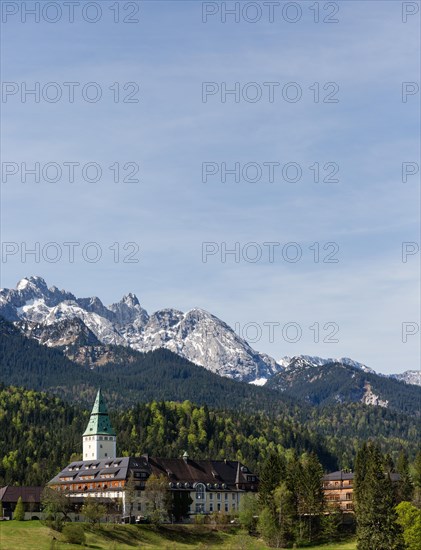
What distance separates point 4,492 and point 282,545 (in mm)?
51017

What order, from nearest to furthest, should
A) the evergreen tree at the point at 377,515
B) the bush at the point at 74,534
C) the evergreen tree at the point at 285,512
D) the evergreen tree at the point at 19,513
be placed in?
the bush at the point at 74,534
the evergreen tree at the point at 377,515
the evergreen tree at the point at 19,513
the evergreen tree at the point at 285,512

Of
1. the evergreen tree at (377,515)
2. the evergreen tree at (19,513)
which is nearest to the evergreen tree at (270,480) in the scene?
the evergreen tree at (377,515)

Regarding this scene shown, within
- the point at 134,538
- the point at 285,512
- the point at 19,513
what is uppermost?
the point at 285,512

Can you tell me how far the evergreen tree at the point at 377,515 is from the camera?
16375 centimetres

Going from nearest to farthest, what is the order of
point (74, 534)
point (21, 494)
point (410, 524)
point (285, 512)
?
point (74, 534) < point (410, 524) < point (285, 512) < point (21, 494)

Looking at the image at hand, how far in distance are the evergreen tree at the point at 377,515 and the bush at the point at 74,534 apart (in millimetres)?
45073

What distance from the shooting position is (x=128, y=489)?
190 metres

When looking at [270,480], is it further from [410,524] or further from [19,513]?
[19,513]

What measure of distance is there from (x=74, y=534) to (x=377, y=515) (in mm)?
49798

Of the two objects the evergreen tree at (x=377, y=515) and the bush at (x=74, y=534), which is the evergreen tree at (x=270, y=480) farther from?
the bush at (x=74, y=534)

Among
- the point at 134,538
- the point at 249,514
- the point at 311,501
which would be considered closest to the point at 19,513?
the point at 134,538

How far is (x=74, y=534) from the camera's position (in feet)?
520

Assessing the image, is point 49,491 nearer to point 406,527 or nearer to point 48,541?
point 48,541

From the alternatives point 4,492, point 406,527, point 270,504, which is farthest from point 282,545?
point 4,492
